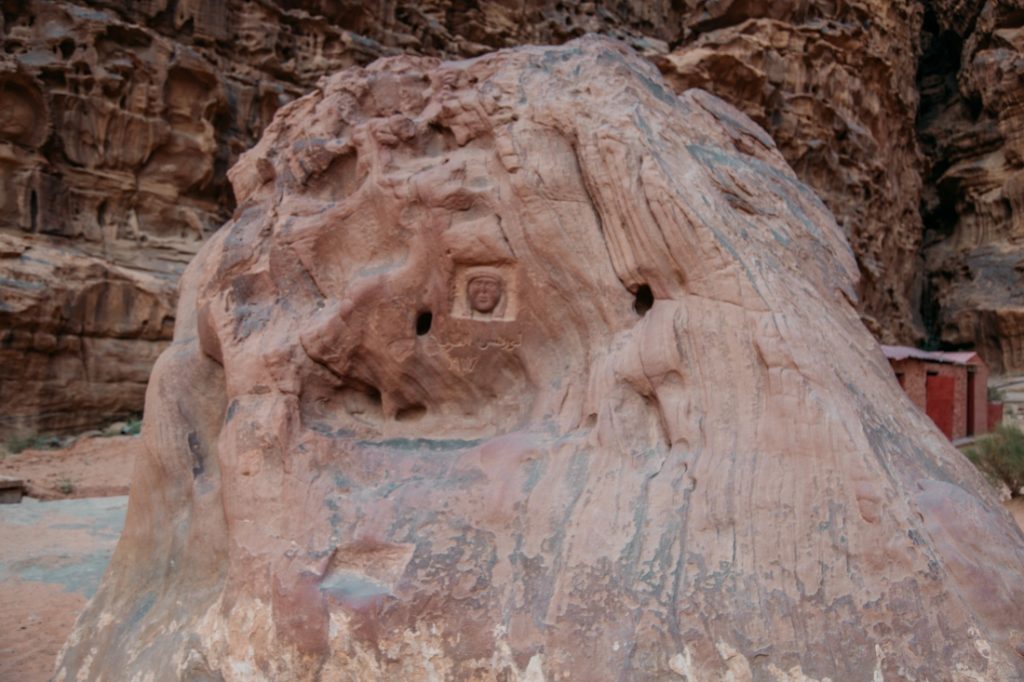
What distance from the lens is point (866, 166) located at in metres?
19.9

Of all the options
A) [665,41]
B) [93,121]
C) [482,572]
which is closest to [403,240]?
[482,572]

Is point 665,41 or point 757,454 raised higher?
point 665,41

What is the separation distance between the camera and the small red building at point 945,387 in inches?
493

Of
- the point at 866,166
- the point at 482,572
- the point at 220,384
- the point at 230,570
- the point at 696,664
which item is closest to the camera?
the point at 696,664

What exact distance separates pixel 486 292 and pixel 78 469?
10698 mm

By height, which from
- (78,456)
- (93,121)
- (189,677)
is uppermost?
(93,121)

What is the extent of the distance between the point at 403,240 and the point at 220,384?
4.23 ft

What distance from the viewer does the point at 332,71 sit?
1727cm

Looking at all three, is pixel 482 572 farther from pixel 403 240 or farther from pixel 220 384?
pixel 220 384

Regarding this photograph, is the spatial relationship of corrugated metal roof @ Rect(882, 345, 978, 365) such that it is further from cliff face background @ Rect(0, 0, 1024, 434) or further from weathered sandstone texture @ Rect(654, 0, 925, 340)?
weathered sandstone texture @ Rect(654, 0, 925, 340)

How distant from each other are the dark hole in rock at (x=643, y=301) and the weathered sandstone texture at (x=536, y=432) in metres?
0.02

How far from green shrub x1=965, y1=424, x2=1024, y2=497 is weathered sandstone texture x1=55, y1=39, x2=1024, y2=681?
5897 millimetres

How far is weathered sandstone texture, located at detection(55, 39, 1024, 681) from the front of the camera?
2.77 m

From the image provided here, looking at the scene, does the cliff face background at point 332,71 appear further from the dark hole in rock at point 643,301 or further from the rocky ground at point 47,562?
the dark hole in rock at point 643,301
